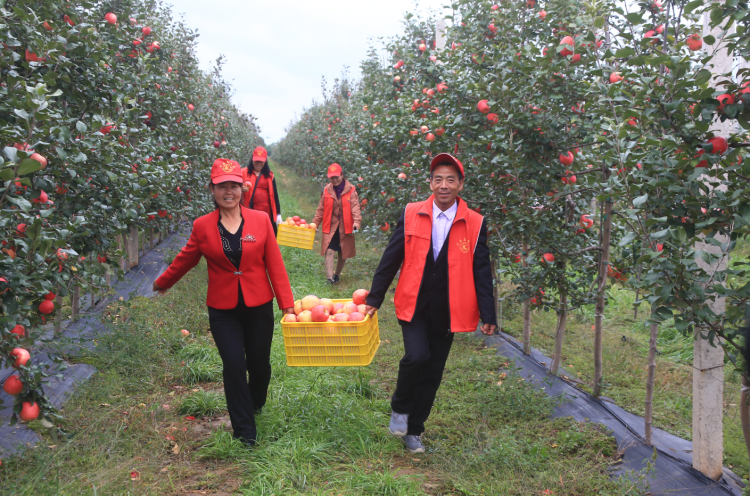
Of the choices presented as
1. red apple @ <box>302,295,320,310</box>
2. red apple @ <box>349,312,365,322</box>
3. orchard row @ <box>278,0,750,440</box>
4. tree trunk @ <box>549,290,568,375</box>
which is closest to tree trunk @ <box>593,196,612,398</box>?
orchard row @ <box>278,0,750,440</box>

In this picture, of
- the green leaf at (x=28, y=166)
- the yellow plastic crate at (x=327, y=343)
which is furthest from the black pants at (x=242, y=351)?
the green leaf at (x=28, y=166)

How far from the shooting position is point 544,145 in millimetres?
4121

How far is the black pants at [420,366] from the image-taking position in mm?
3227

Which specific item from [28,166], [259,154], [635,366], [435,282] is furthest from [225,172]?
[259,154]

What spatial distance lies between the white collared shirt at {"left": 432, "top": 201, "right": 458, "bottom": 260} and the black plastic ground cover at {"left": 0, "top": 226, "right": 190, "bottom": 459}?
210cm

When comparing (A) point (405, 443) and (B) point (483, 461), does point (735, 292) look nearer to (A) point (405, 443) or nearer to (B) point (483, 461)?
(B) point (483, 461)

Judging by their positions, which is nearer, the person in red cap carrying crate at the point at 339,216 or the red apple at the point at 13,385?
the red apple at the point at 13,385

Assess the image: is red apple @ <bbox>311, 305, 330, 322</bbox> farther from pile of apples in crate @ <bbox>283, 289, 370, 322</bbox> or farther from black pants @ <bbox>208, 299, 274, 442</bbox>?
black pants @ <bbox>208, 299, 274, 442</bbox>

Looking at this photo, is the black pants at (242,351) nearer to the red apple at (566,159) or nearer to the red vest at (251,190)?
the red apple at (566,159)

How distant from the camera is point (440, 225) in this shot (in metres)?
3.29

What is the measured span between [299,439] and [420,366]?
842 millimetres

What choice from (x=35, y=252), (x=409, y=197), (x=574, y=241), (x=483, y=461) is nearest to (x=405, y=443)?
(x=483, y=461)

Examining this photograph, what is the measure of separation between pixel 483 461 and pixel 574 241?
1.70 metres

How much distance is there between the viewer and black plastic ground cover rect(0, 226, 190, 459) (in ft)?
10.4
